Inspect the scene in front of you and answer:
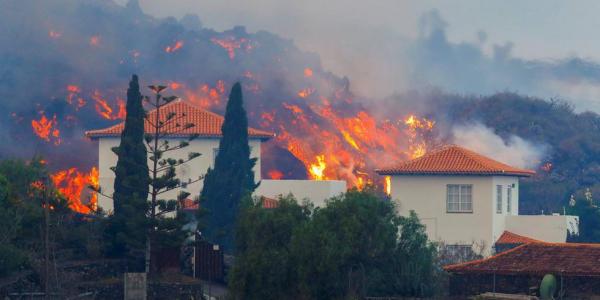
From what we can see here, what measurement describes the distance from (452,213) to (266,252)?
20.6 m

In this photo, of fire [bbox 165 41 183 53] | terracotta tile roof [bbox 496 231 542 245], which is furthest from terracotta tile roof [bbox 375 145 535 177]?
fire [bbox 165 41 183 53]

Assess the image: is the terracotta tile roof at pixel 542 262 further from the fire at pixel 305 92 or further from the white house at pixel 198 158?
the fire at pixel 305 92

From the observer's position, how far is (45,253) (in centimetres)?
6038

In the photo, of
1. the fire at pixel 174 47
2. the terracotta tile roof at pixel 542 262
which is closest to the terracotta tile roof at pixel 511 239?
the terracotta tile roof at pixel 542 262

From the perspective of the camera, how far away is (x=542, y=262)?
58.5m

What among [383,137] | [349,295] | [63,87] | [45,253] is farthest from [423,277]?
[63,87]

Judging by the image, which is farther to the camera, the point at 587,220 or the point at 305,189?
the point at 587,220

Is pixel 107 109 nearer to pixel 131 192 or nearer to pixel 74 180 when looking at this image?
pixel 74 180

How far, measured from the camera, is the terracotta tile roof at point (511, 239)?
251 ft

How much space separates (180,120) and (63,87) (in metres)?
26.3

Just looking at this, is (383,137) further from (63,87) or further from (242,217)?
(242,217)

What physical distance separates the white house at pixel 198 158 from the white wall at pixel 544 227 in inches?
428

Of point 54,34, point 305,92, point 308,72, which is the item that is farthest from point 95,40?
point 305,92

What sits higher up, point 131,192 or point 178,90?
point 178,90
